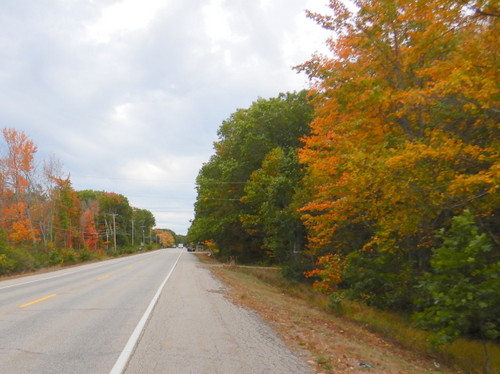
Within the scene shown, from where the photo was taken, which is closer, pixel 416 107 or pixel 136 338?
pixel 136 338

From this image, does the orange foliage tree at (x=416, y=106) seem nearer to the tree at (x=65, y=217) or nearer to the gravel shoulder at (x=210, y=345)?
the gravel shoulder at (x=210, y=345)

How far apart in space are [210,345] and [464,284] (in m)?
4.58

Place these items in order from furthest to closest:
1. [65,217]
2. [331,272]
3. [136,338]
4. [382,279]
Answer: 1. [65,217]
2. [331,272]
3. [382,279]
4. [136,338]

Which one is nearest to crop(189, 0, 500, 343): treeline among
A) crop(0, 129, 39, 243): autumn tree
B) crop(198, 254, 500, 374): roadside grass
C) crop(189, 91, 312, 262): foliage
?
crop(198, 254, 500, 374): roadside grass

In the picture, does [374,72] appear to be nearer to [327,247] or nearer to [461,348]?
[461,348]

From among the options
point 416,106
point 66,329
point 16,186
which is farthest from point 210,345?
point 16,186

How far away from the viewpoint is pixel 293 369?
5.15m

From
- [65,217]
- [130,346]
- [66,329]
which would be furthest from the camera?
[65,217]

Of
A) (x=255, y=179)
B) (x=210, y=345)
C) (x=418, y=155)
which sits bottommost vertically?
(x=210, y=345)

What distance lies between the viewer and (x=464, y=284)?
6.93 m

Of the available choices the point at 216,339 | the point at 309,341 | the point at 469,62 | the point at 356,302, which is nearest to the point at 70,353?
the point at 216,339

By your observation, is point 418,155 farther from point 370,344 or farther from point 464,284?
point 370,344

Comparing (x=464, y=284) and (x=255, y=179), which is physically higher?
(x=255, y=179)

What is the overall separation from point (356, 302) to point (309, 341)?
358 inches
